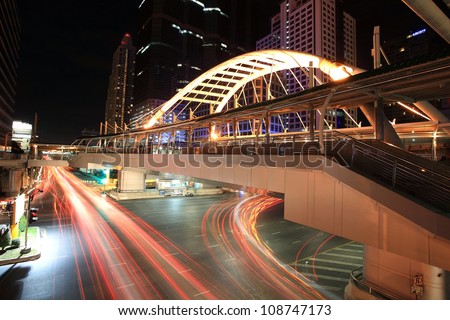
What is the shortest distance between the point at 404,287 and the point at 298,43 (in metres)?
110

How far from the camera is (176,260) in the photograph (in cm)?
1552

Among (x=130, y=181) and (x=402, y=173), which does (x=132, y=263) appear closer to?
(x=402, y=173)

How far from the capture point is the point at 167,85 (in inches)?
6398

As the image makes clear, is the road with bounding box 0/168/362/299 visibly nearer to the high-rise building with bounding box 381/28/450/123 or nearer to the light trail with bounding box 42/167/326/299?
the light trail with bounding box 42/167/326/299

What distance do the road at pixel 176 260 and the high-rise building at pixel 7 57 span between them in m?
75.6

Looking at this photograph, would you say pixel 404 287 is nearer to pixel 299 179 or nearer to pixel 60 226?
pixel 299 179

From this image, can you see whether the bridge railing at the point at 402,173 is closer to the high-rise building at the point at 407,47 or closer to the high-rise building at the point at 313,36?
the high-rise building at the point at 313,36

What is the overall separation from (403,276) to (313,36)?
→ 353ft

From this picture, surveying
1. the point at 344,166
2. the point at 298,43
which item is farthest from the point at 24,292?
the point at 298,43

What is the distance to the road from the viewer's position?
11922mm

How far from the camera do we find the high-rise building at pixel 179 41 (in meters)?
161

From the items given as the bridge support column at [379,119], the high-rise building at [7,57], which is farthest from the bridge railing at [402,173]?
the high-rise building at [7,57]

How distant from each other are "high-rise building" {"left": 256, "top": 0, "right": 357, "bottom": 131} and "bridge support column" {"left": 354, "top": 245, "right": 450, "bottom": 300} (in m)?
80.7

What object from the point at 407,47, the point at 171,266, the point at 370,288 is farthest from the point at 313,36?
the point at 171,266
